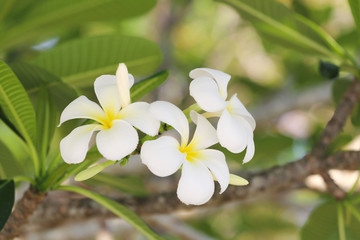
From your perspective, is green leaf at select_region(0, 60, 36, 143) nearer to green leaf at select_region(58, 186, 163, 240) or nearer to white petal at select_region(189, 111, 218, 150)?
green leaf at select_region(58, 186, 163, 240)

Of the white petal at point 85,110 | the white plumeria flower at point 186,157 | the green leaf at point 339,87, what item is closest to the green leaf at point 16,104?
the white petal at point 85,110

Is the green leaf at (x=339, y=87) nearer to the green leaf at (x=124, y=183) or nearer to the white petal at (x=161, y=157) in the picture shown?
the green leaf at (x=124, y=183)

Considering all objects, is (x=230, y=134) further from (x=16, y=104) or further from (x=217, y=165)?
(x=16, y=104)

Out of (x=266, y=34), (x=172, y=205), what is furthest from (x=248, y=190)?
(x=266, y=34)

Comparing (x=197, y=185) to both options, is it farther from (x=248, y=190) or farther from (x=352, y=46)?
(x=352, y=46)

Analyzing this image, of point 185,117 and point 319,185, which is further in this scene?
point 319,185

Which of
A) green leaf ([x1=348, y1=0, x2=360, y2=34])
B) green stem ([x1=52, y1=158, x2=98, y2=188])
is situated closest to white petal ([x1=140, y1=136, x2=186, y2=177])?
green stem ([x1=52, y1=158, x2=98, y2=188])
